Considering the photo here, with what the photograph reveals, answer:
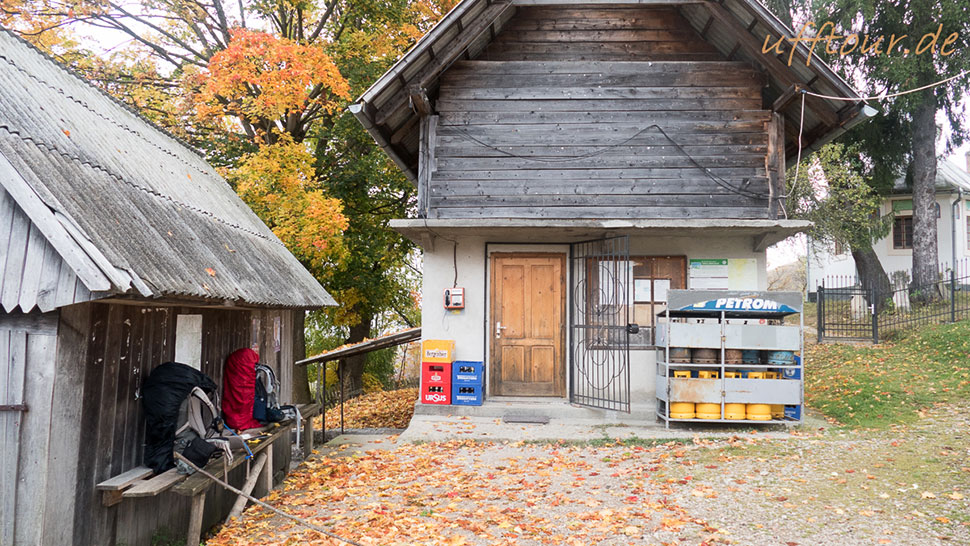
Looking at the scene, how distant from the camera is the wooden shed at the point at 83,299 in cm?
394

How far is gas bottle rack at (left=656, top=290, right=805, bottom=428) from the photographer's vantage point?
29.3 ft

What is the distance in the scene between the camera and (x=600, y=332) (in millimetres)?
10234

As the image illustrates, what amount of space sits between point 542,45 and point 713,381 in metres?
6.11

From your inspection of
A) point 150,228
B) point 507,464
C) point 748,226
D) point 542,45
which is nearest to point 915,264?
point 748,226

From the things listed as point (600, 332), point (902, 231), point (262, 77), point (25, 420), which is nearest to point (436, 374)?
point (600, 332)

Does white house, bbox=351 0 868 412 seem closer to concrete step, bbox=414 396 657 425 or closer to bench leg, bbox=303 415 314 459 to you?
concrete step, bbox=414 396 657 425

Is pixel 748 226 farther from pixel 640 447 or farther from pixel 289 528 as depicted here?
pixel 289 528

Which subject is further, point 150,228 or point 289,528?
point 289,528

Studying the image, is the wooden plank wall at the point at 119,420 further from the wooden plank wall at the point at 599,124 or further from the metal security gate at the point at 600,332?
the metal security gate at the point at 600,332

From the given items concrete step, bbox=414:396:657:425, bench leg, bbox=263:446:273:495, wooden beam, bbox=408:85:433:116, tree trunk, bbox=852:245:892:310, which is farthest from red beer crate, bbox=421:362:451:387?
tree trunk, bbox=852:245:892:310

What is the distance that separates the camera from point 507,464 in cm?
769

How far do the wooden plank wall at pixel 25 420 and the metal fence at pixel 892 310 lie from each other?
1766 centimetres

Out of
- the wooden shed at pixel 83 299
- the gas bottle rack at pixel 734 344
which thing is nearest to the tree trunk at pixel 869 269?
the gas bottle rack at pixel 734 344

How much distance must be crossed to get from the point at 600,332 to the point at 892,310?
13789 mm
